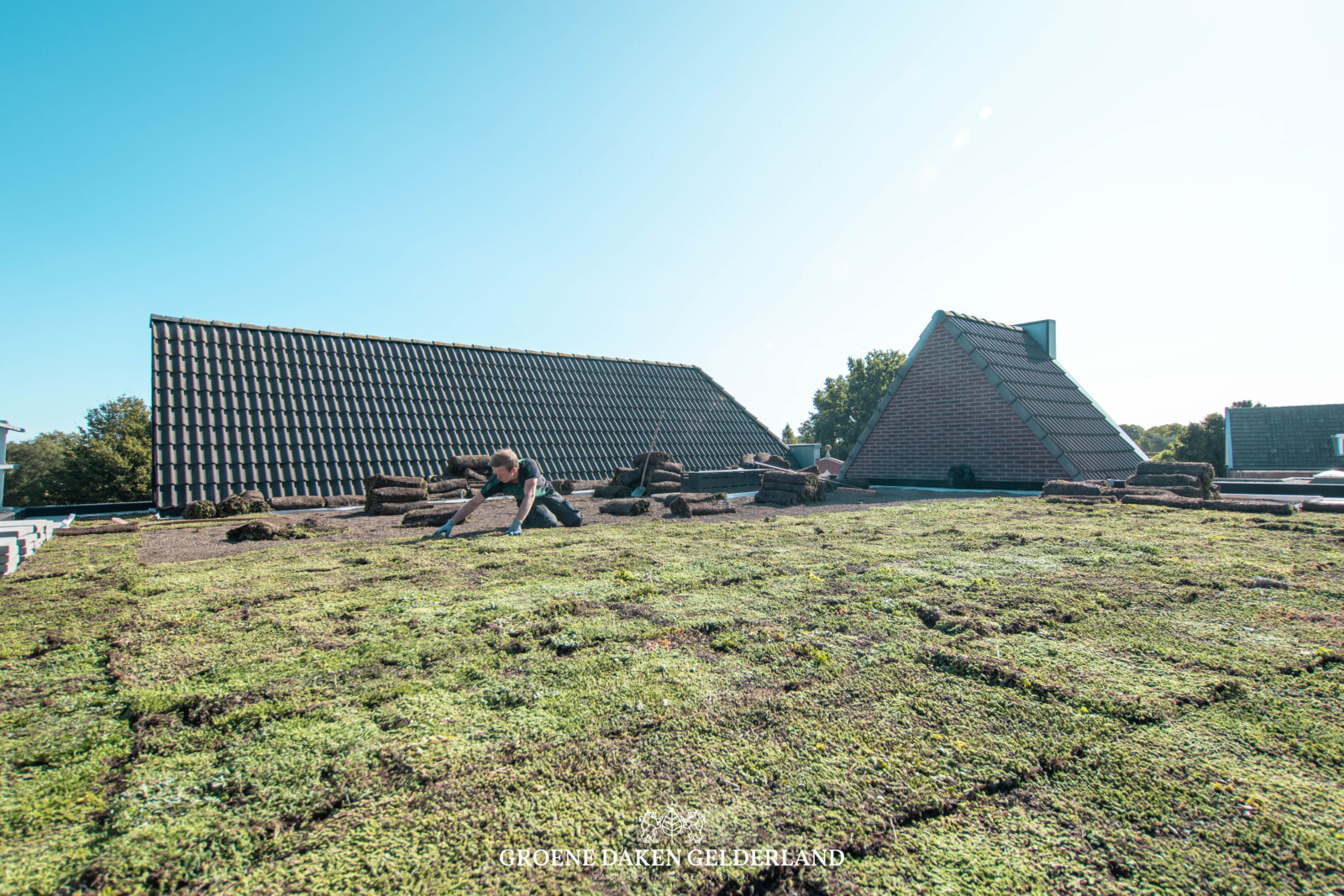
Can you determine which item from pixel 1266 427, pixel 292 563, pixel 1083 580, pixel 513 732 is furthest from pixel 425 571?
pixel 1266 427

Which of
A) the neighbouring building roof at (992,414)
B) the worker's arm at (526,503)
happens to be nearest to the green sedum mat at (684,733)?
the worker's arm at (526,503)

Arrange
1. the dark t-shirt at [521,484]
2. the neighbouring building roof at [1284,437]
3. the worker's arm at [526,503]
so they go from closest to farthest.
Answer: the worker's arm at [526,503], the dark t-shirt at [521,484], the neighbouring building roof at [1284,437]

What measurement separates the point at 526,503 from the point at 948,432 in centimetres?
1013

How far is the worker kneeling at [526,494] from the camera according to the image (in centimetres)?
720

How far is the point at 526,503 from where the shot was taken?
718 cm

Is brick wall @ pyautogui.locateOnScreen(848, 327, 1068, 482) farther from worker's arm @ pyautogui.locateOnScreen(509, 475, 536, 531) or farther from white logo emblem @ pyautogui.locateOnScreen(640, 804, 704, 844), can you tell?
white logo emblem @ pyautogui.locateOnScreen(640, 804, 704, 844)

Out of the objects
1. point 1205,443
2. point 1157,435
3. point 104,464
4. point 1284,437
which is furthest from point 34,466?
point 1157,435

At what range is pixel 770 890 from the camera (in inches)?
55.8

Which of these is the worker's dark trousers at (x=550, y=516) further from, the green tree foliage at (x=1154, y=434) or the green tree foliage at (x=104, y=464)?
the green tree foliage at (x=1154, y=434)

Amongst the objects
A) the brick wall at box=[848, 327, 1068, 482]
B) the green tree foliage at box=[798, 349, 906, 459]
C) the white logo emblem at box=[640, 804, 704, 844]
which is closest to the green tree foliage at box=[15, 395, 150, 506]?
the brick wall at box=[848, 327, 1068, 482]

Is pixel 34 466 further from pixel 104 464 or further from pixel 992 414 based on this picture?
pixel 992 414

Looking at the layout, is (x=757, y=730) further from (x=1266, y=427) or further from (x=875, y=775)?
(x=1266, y=427)

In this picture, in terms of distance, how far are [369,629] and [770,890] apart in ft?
8.82

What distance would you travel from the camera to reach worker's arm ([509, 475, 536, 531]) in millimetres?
6973
